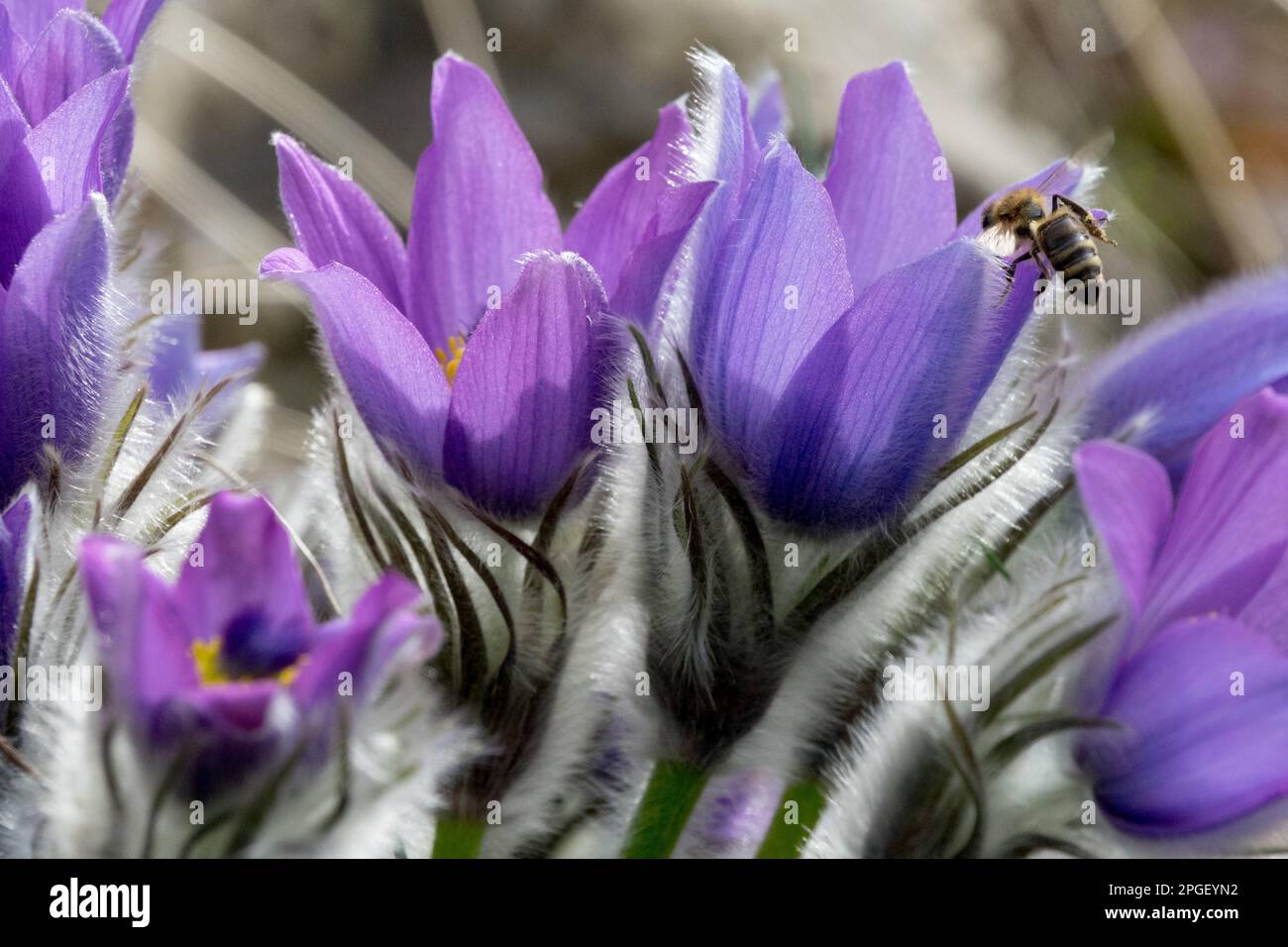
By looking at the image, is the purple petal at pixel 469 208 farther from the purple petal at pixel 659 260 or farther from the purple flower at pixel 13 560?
the purple flower at pixel 13 560

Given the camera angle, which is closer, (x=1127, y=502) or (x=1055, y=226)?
(x=1127, y=502)

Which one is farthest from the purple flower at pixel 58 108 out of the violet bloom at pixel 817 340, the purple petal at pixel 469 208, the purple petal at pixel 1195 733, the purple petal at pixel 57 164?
the purple petal at pixel 1195 733

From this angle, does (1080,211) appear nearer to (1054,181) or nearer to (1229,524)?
(1054,181)

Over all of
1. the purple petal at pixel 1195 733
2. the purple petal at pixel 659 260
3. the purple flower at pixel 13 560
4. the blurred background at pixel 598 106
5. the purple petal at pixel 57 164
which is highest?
the blurred background at pixel 598 106

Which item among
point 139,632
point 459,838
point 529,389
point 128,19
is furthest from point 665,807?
point 128,19

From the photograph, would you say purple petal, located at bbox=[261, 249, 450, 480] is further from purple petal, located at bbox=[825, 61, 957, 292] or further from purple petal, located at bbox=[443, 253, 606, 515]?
purple petal, located at bbox=[825, 61, 957, 292]
